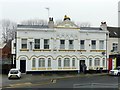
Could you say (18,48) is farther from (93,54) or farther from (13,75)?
(93,54)

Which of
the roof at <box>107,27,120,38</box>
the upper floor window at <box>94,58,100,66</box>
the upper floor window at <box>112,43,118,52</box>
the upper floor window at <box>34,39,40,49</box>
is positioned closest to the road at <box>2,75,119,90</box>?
the upper floor window at <box>34,39,40,49</box>

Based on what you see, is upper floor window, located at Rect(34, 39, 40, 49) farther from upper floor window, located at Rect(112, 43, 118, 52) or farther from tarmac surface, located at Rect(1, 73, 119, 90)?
upper floor window, located at Rect(112, 43, 118, 52)

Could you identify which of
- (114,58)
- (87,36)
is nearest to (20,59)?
(87,36)

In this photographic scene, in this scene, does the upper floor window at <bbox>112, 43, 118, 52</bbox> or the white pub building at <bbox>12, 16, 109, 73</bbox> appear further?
the upper floor window at <bbox>112, 43, 118, 52</bbox>

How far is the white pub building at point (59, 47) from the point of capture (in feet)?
158

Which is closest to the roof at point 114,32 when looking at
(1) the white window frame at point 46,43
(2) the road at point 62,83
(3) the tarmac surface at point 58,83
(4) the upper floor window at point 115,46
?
(4) the upper floor window at point 115,46

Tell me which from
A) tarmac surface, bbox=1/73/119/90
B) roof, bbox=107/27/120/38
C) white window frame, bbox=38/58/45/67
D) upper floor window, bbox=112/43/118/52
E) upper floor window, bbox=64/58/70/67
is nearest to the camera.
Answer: tarmac surface, bbox=1/73/119/90

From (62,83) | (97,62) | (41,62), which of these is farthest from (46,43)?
(62,83)

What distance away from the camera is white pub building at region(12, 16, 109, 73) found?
4822 cm

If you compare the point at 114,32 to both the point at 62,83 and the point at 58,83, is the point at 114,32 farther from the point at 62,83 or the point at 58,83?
the point at 58,83

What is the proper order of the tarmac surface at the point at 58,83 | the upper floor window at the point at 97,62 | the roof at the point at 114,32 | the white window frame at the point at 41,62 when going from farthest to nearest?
the roof at the point at 114,32 < the upper floor window at the point at 97,62 < the white window frame at the point at 41,62 < the tarmac surface at the point at 58,83

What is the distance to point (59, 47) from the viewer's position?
164 ft

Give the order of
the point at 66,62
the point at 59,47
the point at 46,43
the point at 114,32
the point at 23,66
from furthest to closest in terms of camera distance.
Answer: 1. the point at 114,32
2. the point at 66,62
3. the point at 59,47
4. the point at 46,43
5. the point at 23,66

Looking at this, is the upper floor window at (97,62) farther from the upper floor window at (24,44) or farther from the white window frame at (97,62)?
the upper floor window at (24,44)
